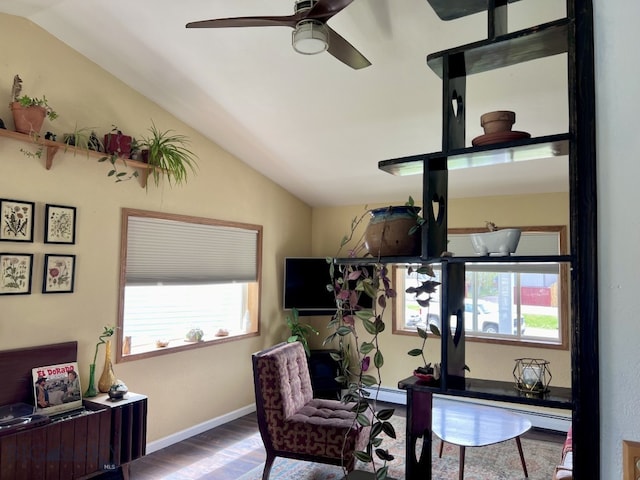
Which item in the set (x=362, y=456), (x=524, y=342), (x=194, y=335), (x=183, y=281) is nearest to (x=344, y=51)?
(x=362, y=456)

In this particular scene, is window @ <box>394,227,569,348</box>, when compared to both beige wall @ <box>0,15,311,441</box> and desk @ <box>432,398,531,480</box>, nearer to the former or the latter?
desk @ <box>432,398,531,480</box>

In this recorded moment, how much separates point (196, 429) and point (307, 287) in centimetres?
188

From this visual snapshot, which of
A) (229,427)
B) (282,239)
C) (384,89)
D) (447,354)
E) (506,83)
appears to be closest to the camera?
(447,354)

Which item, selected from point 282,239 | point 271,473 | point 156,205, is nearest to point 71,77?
point 156,205

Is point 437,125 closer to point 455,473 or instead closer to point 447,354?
point 447,354

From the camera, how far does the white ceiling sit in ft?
8.40

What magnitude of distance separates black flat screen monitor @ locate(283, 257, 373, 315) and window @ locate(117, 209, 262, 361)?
43 centimetres

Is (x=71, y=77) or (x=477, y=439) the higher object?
(x=71, y=77)

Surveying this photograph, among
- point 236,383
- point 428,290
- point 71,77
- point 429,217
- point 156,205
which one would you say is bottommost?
point 236,383

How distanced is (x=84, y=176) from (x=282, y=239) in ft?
7.77

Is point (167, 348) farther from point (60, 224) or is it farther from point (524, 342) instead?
point (524, 342)

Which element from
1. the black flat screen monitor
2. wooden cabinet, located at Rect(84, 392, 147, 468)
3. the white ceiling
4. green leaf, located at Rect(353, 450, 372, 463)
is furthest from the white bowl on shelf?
the black flat screen monitor

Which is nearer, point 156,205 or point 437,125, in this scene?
point 437,125

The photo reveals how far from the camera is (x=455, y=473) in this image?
3252 mm
